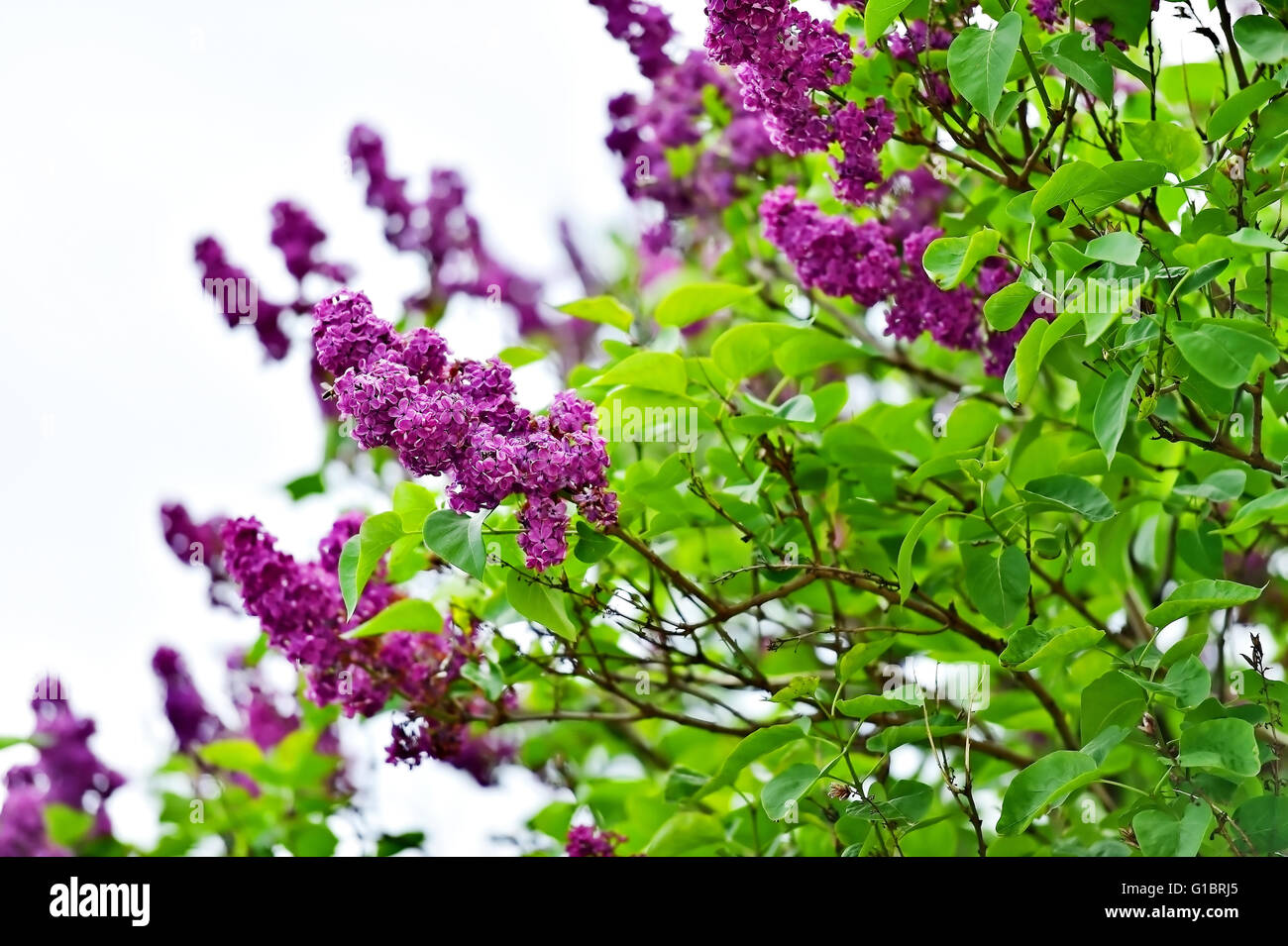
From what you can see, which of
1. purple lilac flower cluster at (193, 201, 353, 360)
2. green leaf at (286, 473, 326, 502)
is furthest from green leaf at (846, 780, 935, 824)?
purple lilac flower cluster at (193, 201, 353, 360)

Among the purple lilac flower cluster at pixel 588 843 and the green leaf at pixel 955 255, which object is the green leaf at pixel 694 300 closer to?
the green leaf at pixel 955 255

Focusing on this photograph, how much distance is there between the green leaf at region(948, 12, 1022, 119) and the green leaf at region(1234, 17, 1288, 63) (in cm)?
16

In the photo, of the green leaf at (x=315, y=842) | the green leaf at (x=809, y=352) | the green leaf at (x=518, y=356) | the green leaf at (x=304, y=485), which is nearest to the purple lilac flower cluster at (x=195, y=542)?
the green leaf at (x=304, y=485)

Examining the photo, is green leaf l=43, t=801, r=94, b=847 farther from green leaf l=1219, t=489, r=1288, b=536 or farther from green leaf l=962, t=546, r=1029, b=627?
green leaf l=1219, t=489, r=1288, b=536

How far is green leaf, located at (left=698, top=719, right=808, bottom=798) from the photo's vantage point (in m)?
0.98

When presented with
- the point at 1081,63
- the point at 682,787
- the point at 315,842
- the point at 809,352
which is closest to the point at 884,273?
the point at 809,352

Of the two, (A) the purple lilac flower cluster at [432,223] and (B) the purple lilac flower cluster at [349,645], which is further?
(A) the purple lilac flower cluster at [432,223]

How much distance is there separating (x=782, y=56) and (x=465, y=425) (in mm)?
390

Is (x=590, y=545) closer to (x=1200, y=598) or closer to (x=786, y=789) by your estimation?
(x=786, y=789)

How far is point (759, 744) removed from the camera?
100cm

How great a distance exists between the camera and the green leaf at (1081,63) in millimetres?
896

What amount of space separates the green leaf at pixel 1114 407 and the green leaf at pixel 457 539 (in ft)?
1.35

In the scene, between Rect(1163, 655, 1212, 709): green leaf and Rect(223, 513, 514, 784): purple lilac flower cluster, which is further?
Rect(223, 513, 514, 784): purple lilac flower cluster
